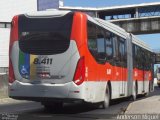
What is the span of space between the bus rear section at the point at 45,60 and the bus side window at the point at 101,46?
6.26ft

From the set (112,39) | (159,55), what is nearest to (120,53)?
(112,39)

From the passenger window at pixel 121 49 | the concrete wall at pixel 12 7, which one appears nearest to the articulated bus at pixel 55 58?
the passenger window at pixel 121 49

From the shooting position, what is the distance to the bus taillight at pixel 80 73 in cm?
→ 1655

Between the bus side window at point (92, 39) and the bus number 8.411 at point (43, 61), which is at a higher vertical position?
the bus side window at point (92, 39)

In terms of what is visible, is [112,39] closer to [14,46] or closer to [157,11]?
[14,46]

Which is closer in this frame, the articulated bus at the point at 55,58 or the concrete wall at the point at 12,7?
the articulated bus at the point at 55,58

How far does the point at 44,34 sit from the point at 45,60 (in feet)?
2.91

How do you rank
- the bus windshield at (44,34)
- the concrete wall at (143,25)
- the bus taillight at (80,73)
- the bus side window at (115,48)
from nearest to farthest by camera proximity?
the bus taillight at (80,73) < the bus windshield at (44,34) < the bus side window at (115,48) < the concrete wall at (143,25)

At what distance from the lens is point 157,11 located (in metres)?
74.1

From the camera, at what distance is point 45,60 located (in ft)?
55.5

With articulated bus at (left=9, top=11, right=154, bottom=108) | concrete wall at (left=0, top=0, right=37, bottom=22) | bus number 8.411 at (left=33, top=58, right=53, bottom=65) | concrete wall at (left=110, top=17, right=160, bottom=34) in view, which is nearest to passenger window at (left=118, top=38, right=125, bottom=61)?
articulated bus at (left=9, top=11, right=154, bottom=108)

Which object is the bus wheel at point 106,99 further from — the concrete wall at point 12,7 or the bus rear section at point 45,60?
the concrete wall at point 12,7

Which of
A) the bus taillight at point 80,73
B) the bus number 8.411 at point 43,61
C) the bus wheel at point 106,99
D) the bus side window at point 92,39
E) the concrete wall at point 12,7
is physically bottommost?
the bus wheel at point 106,99

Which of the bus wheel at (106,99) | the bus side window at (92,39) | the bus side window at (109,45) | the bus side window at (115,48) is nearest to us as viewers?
the bus side window at (92,39)
